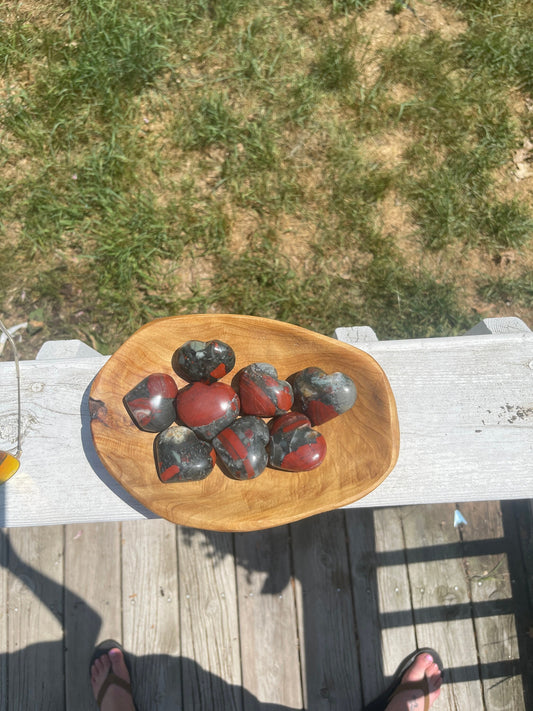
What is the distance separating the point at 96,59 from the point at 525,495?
2.89 m

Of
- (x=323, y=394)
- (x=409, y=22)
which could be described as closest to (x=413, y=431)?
(x=323, y=394)

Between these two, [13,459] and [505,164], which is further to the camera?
[505,164]

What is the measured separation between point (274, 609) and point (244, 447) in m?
1.33

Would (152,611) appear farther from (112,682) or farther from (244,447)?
(244,447)

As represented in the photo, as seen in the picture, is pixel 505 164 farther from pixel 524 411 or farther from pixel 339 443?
pixel 339 443

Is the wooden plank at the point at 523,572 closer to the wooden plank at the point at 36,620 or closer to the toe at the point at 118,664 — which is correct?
the toe at the point at 118,664

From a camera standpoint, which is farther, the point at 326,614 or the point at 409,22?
the point at 409,22

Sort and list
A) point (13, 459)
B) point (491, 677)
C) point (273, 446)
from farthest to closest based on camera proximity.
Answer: point (491, 677) → point (13, 459) → point (273, 446)

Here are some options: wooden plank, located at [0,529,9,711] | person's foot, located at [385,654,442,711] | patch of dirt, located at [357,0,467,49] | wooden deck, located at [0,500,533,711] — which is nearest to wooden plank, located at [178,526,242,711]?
wooden deck, located at [0,500,533,711]

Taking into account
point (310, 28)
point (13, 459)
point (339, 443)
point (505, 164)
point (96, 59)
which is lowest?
point (13, 459)

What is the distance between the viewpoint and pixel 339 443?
148cm

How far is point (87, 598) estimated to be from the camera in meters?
2.32

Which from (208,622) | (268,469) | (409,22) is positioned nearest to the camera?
(268,469)

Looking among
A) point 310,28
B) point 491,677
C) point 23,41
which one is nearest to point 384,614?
point 491,677
